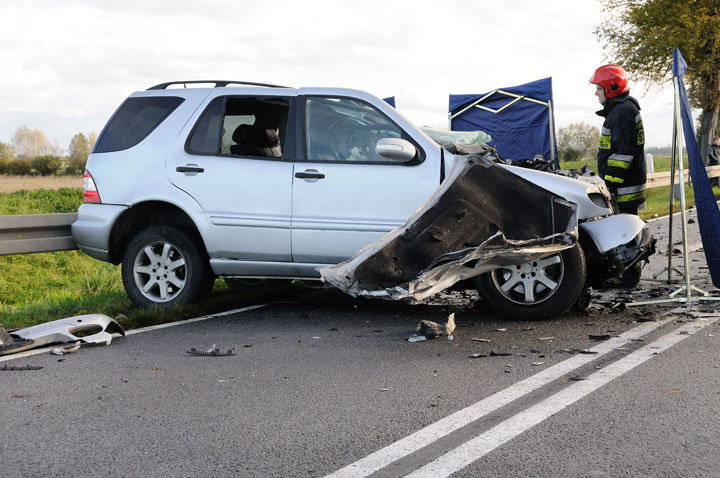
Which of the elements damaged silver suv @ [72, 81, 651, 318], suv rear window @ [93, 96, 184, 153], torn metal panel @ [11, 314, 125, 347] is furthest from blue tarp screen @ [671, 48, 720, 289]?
torn metal panel @ [11, 314, 125, 347]

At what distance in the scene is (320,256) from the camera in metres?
6.80

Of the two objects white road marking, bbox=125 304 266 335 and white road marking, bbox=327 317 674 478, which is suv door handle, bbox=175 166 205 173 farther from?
white road marking, bbox=327 317 674 478

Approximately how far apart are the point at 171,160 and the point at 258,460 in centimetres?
432

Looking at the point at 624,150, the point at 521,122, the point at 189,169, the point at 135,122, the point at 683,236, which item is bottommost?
the point at 683,236

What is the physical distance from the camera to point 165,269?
7223 millimetres

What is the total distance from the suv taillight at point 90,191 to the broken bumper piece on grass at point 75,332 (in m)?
1.50

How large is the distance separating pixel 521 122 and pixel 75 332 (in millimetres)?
14533

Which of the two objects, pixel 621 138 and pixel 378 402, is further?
pixel 621 138

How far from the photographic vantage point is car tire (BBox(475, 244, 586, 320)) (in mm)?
6184

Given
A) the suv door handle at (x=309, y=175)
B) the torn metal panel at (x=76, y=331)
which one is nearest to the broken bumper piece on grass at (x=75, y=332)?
Answer: the torn metal panel at (x=76, y=331)

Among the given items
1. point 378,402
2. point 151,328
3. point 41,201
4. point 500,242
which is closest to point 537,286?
point 500,242

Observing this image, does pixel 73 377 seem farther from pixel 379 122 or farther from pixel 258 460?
pixel 379 122

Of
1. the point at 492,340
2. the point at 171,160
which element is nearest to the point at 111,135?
the point at 171,160

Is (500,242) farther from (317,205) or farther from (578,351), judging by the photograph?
(317,205)
